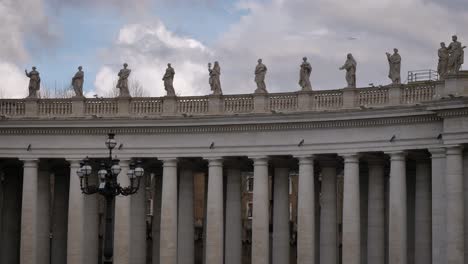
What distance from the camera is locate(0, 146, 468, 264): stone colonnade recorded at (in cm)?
7181

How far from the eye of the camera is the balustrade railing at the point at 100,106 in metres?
82.7

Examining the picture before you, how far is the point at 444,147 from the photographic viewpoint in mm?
68500

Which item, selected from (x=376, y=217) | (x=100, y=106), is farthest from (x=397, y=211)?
(x=100, y=106)

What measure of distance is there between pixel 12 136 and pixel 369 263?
27.6 m

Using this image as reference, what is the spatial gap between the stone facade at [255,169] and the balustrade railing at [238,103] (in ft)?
0.23

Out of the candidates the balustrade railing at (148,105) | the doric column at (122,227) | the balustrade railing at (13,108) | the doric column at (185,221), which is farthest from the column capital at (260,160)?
the balustrade railing at (13,108)

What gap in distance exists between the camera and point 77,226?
81250mm

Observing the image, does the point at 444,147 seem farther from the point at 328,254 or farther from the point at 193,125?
the point at 193,125

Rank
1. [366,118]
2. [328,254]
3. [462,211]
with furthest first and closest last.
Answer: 1. [328,254]
2. [366,118]
3. [462,211]

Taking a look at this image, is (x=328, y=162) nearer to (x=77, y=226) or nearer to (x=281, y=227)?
(x=281, y=227)

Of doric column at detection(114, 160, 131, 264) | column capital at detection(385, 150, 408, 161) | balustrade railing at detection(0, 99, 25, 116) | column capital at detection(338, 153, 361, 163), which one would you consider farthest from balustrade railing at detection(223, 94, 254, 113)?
balustrade railing at detection(0, 99, 25, 116)

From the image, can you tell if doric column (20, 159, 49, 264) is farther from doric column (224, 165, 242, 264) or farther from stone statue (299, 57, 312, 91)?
stone statue (299, 57, 312, 91)

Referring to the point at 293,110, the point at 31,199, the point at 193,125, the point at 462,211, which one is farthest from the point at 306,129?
the point at 31,199

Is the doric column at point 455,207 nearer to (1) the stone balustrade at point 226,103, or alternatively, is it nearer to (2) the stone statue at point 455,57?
(1) the stone balustrade at point 226,103
